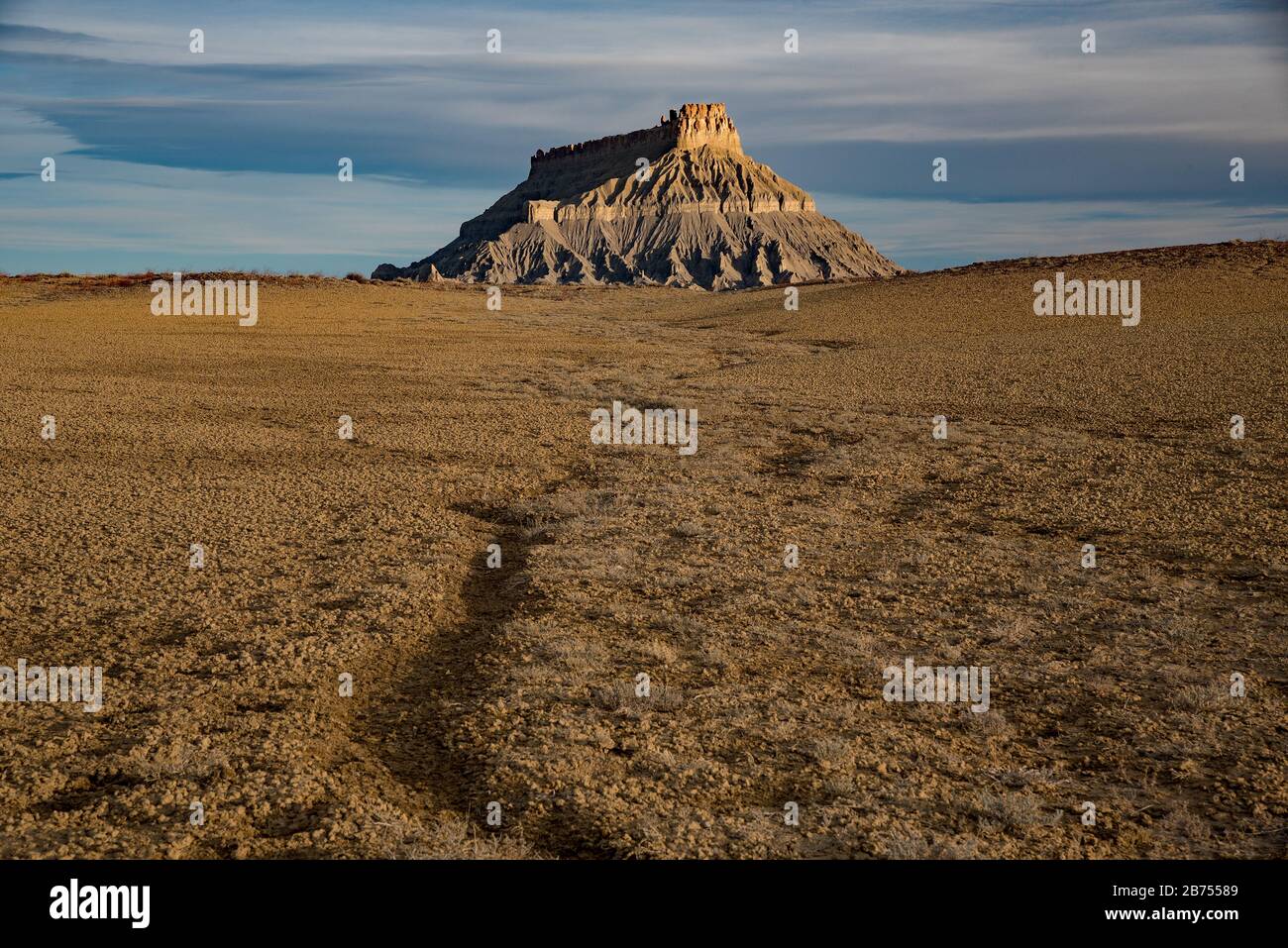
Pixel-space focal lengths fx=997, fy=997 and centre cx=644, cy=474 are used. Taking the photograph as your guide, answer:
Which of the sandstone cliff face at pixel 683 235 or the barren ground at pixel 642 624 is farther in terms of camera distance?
the sandstone cliff face at pixel 683 235

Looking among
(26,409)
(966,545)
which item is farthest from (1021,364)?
(26,409)

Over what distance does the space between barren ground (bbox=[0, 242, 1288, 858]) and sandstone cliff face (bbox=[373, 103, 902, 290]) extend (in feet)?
477

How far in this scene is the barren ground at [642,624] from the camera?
16.7 feet

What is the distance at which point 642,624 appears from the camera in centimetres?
785

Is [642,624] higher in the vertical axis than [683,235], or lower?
lower

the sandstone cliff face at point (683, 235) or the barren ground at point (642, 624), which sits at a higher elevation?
the sandstone cliff face at point (683, 235)

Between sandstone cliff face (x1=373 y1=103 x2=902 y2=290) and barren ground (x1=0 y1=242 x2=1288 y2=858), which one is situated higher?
sandstone cliff face (x1=373 y1=103 x2=902 y2=290)

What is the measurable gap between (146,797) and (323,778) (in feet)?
2.86

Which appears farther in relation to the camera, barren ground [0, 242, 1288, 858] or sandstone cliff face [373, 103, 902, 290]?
sandstone cliff face [373, 103, 902, 290]

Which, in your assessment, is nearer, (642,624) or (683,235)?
(642,624)

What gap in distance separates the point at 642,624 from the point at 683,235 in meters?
169

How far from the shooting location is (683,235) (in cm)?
17088

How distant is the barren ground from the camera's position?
201 inches

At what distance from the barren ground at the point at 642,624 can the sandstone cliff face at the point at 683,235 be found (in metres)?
145
